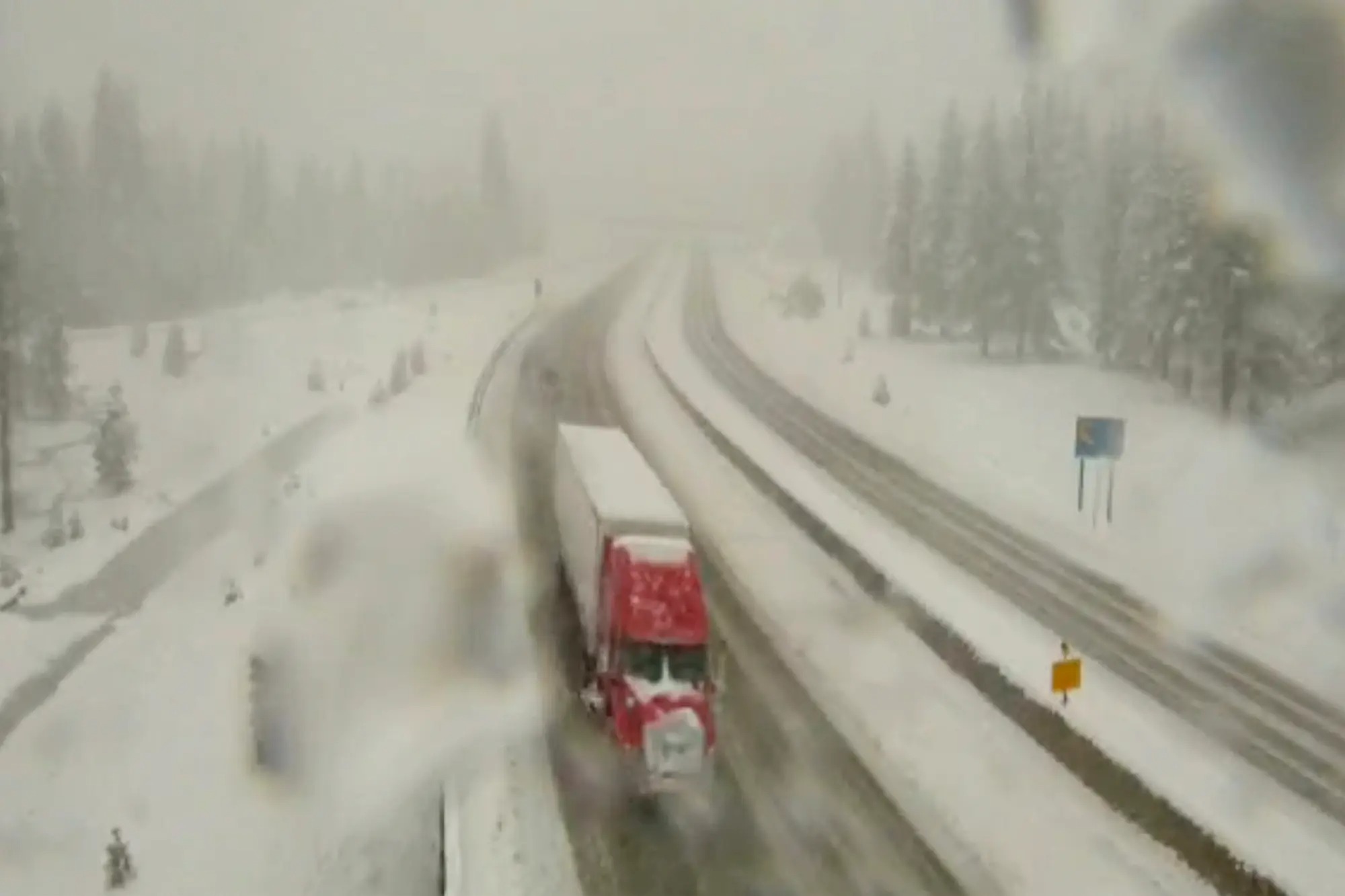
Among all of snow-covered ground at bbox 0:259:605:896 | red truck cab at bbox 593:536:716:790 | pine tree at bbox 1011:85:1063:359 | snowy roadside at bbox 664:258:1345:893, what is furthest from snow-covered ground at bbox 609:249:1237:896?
pine tree at bbox 1011:85:1063:359

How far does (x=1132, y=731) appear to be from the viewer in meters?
18.8

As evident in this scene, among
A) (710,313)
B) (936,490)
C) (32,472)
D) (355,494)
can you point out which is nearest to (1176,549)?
(936,490)

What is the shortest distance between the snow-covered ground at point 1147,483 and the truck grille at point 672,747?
41.0 ft

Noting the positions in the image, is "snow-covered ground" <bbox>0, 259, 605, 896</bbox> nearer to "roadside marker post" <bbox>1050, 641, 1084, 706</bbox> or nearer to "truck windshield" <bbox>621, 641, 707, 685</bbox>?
"truck windshield" <bbox>621, 641, 707, 685</bbox>

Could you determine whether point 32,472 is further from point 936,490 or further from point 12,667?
point 936,490

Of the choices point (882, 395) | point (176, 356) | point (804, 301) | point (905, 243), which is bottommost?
point (882, 395)

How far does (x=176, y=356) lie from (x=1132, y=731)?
4275cm

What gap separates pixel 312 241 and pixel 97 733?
230 feet

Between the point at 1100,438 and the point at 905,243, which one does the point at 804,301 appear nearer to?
the point at 905,243

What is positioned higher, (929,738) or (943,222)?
(943,222)

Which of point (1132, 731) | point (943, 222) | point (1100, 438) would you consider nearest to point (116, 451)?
point (1100, 438)

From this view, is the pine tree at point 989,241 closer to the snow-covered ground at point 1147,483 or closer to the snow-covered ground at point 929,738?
the snow-covered ground at point 1147,483

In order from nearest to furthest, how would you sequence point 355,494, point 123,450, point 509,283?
point 355,494, point 123,450, point 509,283

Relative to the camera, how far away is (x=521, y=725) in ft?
58.9
